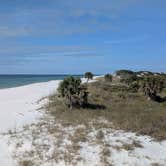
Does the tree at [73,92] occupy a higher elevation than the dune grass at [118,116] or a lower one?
higher

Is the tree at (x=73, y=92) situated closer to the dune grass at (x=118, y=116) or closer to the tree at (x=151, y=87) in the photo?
the dune grass at (x=118, y=116)

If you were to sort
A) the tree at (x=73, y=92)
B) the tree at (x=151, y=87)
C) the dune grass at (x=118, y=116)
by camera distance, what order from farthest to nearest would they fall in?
1. the tree at (x=151, y=87)
2. the tree at (x=73, y=92)
3. the dune grass at (x=118, y=116)

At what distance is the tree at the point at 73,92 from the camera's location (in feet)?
69.3

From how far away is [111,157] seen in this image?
35.9ft

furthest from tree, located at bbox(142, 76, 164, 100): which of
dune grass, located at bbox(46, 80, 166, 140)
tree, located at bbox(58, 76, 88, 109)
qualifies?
tree, located at bbox(58, 76, 88, 109)

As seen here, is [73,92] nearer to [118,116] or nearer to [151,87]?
[118,116]

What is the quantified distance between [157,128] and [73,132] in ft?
13.2

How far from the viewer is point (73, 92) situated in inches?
845

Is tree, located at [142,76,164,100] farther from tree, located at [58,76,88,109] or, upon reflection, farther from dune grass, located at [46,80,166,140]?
tree, located at [58,76,88,109]

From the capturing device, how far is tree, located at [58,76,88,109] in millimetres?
21119

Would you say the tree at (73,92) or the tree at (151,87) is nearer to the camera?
the tree at (73,92)

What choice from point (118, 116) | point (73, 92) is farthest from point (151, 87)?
point (118, 116)

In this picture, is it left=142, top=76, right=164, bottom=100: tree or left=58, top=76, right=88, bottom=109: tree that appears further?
left=142, top=76, right=164, bottom=100: tree

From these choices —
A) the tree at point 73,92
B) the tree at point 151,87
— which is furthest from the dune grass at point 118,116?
the tree at point 151,87
